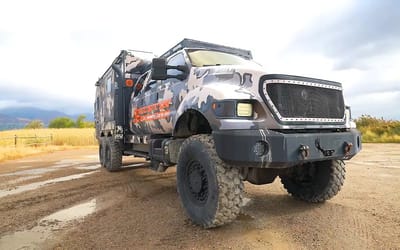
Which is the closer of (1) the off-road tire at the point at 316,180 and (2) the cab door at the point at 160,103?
(1) the off-road tire at the point at 316,180

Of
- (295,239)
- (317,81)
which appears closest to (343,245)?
(295,239)

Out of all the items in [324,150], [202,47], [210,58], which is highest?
[202,47]

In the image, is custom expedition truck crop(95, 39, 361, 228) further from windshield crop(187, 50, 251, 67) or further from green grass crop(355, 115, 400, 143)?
green grass crop(355, 115, 400, 143)

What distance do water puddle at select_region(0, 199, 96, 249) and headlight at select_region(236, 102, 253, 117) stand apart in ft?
7.95

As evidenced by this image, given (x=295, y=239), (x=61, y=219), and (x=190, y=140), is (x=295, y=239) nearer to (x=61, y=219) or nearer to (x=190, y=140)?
(x=190, y=140)

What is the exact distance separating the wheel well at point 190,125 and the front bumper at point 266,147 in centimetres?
95

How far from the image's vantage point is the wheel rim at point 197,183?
3.62 m

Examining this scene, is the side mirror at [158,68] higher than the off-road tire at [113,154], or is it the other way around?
the side mirror at [158,68]

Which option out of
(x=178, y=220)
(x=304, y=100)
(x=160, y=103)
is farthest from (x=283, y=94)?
(x=160, y=103)

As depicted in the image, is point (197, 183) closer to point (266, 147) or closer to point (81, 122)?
point (266, 147)


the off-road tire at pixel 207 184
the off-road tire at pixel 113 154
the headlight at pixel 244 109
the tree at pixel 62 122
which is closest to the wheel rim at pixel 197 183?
the off-road tire at pixel 207 184

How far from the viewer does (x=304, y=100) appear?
3521 mm

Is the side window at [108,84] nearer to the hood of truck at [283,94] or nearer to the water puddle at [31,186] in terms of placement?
the water puddle at [31,186]

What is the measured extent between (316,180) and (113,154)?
5.28 metres
